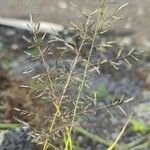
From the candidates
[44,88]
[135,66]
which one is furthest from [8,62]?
[44,88]

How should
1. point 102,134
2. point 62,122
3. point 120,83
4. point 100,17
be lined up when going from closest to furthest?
point 100,17, point 62,122, point 102,134, point 120,83

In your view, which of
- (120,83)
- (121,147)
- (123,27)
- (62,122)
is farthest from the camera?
(123,27)

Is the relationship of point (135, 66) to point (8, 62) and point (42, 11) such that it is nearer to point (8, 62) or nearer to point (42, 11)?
point (8, 62)

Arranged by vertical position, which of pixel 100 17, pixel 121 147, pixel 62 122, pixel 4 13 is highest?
pixel 100 17

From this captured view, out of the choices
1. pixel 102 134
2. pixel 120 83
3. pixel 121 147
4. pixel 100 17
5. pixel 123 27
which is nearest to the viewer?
pixel 100 17

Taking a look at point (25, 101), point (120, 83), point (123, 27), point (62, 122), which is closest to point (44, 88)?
point (62, 122)

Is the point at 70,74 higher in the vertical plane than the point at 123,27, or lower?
higher

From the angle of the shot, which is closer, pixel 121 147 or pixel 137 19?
pixel 121 147

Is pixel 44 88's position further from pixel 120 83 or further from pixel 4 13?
pixel 4 13

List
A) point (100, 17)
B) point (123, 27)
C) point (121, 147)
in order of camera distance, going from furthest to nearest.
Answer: point (123, 27)
point (121, 147)
point (100, 17)
